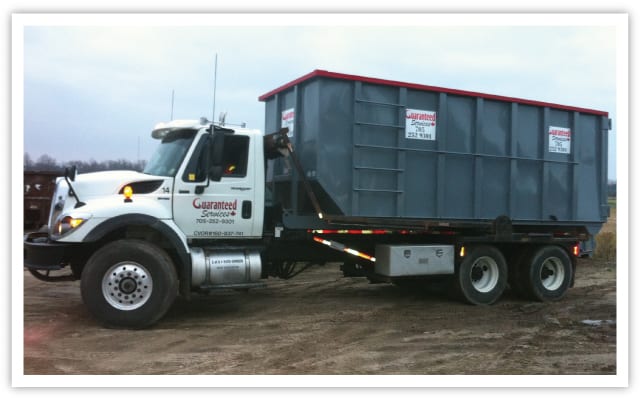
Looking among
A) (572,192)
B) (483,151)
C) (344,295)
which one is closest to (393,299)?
(344,295)

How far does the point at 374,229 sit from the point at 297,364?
3.10 m

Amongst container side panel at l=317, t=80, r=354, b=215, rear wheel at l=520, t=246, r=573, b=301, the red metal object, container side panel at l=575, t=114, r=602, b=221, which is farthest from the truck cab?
the red metal object

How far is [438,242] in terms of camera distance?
8.93 metres

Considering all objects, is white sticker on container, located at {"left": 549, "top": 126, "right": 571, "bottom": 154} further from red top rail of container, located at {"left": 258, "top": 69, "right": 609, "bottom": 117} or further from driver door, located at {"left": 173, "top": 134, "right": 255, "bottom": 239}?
driver door, located at {"left": 173, "top": 134, "right": 255, "bottom": 239}

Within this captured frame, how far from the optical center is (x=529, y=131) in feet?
30.7

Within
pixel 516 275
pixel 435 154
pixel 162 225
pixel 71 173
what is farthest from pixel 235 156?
pixel 516 275

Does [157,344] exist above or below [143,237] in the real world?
below

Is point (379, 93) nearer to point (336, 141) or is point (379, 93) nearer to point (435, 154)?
point (336, 141)

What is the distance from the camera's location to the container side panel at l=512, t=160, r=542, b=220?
30.4ft

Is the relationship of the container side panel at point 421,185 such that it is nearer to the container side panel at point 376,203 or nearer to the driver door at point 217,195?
the container side panel at point 376,203

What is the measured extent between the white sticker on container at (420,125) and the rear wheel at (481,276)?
200 cm

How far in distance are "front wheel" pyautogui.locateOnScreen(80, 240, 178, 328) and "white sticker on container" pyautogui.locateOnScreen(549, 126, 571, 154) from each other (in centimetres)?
668

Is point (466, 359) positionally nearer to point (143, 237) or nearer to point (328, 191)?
point (328, 191)

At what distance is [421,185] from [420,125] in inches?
36.2
